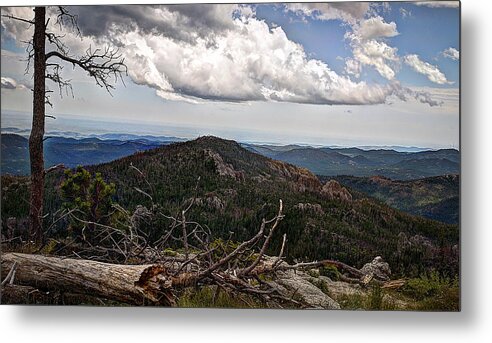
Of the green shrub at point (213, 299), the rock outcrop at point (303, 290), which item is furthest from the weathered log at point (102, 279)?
the rock outcrop at point (303, 290)

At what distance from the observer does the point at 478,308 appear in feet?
17.6

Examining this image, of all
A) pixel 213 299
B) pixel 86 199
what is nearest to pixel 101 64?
pixel 86 199

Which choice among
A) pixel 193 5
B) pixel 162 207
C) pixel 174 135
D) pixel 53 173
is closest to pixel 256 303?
pixel 162 207

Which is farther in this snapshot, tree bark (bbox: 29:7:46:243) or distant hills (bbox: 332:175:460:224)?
tree bark (bbox: 29:7:46:243)

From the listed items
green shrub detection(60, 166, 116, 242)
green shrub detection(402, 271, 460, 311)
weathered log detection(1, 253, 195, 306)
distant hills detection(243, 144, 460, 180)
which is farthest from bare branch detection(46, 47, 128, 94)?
green shrub detection(402, 271, 460, 311)

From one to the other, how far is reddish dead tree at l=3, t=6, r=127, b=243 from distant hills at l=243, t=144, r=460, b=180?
1115 mm

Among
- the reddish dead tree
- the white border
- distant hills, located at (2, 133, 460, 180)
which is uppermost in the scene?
the reddish dead tree

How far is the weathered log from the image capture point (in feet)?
17.7

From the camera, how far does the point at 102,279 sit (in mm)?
5406

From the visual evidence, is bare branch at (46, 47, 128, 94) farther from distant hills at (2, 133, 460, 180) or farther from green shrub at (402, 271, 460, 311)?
green shrub at (402, 271, 460, 311)

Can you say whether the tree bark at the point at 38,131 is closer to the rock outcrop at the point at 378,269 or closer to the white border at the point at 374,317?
the white border at the point at 374,317

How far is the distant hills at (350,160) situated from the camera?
5.47m

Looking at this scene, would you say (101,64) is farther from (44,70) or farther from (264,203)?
(264,203)

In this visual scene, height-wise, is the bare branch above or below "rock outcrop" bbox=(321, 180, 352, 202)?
above
